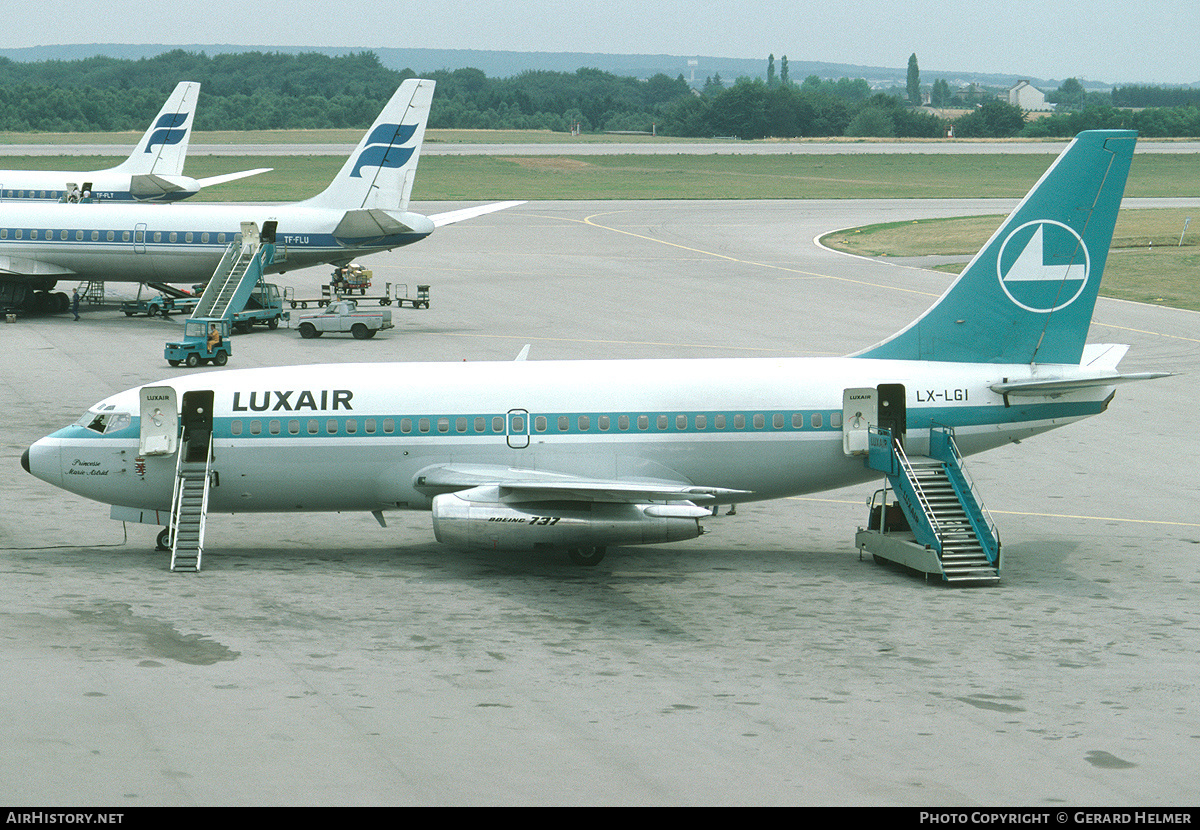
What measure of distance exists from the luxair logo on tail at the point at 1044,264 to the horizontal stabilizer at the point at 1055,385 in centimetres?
195

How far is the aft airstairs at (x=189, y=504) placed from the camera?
1131 inches

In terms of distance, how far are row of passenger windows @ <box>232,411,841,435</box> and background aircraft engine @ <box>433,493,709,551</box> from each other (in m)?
2.08

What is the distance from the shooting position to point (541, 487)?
27531mm

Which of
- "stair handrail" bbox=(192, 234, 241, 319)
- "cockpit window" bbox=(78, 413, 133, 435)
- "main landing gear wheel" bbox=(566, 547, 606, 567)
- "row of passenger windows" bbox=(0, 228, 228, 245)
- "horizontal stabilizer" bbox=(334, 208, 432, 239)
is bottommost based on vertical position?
"main landing gear wheel" bbox=(566, 547, 606, 567)

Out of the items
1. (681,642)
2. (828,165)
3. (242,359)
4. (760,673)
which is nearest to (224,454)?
(681,642)

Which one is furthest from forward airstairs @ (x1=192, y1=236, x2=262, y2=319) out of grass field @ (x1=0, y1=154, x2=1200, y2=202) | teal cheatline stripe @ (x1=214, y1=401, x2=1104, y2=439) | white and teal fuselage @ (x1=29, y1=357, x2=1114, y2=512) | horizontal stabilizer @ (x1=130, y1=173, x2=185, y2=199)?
grass field @ (x1=0, y1=154, x2=1200, y2=202)

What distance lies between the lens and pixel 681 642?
24141 mm

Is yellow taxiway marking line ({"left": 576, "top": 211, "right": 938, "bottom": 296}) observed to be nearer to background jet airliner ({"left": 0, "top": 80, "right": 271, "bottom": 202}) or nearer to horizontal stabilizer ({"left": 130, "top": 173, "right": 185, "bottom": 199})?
background jet airliner ({"left": 0, "top": 80, "right": 271, "bottom": 202})

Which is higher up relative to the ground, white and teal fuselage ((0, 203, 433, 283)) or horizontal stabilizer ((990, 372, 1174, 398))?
white and teal fuselage ((0, 203, 433, 283))

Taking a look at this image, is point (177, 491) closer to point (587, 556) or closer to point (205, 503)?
point (205, 503)

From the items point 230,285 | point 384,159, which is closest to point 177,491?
point 230,285

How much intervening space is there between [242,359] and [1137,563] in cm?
3728

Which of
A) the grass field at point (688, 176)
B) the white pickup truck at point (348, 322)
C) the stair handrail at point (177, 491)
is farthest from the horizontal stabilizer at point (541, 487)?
the grass field at point (688, 176)

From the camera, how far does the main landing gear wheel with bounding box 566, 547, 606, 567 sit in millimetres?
29391
